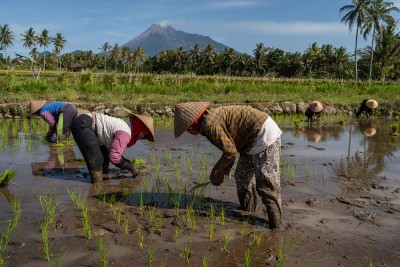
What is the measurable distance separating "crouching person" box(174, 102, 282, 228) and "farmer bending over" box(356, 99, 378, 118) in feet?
35.1

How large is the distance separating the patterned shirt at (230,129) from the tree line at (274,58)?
31.4 m

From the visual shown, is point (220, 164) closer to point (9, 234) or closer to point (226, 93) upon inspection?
point (9, 234)

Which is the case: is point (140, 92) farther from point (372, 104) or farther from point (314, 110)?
point (372, 104)

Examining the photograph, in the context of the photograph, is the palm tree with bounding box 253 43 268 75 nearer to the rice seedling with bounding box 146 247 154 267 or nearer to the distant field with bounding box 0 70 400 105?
the distant field with bounding box 0 70 400 105

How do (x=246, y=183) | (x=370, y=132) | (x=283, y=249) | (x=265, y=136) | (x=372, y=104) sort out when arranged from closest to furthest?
1. (x=283, y=249)
2. (x=265, y=136)
3. (x=246, y=183)
4. (x=370, y=132)
5. (x=372, y=104)

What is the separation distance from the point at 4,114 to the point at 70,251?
28.4 feet

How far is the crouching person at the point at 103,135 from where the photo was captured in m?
4.05

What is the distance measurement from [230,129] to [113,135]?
1710 mm

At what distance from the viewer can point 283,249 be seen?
2631 mm

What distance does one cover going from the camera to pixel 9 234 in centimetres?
270

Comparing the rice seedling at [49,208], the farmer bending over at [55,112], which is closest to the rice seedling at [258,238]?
the rice seedling at [49,208]

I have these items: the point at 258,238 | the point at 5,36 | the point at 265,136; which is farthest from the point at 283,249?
the point at 5,36

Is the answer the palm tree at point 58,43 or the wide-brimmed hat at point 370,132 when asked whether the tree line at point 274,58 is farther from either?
the wide-brimmed hat at point 370,132

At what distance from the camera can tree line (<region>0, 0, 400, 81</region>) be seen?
33.6 m
